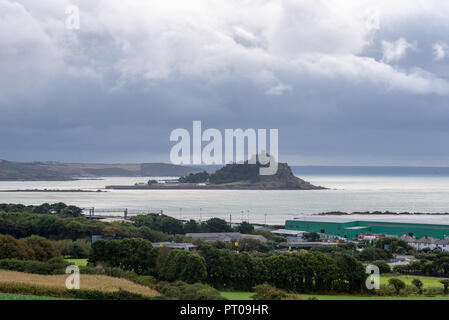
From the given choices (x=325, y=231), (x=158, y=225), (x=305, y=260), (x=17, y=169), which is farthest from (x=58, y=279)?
(x=17, y=169)

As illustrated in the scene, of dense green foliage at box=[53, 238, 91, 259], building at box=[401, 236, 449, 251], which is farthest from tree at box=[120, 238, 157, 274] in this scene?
building at box=[401, 236, 449, 251]

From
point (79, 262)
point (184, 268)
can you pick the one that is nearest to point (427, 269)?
point (184, 268)

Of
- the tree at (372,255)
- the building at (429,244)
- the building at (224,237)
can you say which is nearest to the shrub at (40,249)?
the building at (224,237)

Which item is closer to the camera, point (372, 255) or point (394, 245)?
point (372, 255)

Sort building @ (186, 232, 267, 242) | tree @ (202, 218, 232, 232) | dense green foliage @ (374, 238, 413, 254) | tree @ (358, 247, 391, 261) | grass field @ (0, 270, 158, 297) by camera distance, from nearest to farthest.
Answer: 1. grass field @ (0, 270, 158, 297)
2. tree @ (358, 247, 391, 261)
3. dense green foliage @ (374, 238, 413, 254)
4. building @ (186, 232, 267, 242)
5. tree @ (202, 218, 232, 232)

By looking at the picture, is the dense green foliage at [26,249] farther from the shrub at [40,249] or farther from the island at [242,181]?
the island at [242,181]

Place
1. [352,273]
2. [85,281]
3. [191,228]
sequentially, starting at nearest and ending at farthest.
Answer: [85,281], [352,273], [191,228]

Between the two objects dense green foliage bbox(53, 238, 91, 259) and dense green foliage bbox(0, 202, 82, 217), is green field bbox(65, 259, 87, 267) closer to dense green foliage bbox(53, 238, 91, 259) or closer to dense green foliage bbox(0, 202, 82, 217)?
dense green foliage bbox(53, 238, 91, 259)

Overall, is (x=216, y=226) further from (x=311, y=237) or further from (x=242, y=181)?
(x=242, y=181)
